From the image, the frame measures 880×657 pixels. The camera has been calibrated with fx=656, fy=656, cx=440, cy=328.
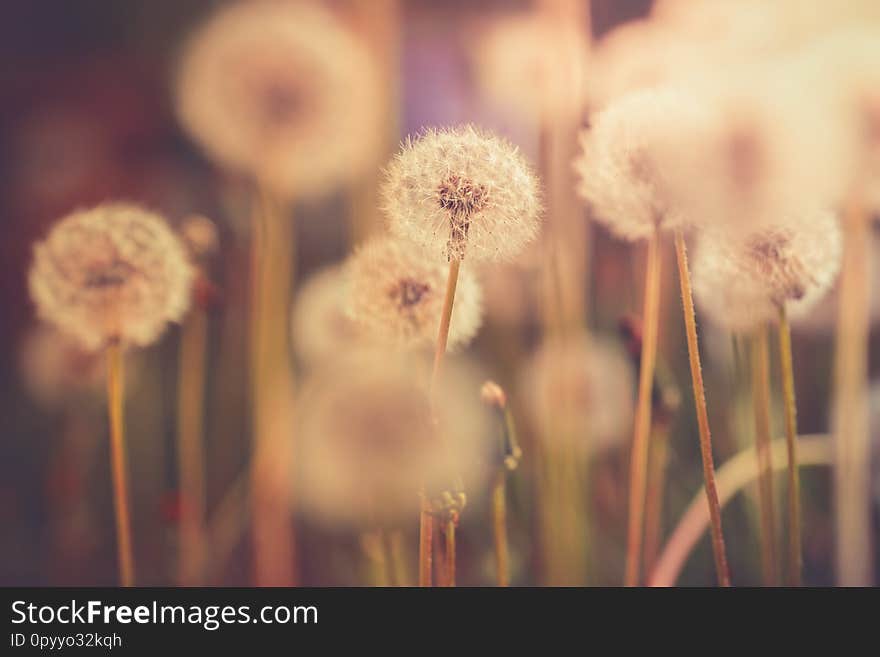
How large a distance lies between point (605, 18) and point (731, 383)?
1.12ft

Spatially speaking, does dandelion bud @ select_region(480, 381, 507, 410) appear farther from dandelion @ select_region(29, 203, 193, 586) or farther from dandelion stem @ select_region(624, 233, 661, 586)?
dandelion @ select_region(29, 203, 193, 586)

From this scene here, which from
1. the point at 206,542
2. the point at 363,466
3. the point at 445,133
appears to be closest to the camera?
the point at 445,133

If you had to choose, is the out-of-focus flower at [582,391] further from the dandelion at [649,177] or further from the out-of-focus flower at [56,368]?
the out-of-focus flower at [56,368]

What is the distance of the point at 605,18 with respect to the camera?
576 millimetres

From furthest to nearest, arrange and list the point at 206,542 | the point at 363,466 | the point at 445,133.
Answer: the point at 206,542, the point at 363,466, the point at 445,133

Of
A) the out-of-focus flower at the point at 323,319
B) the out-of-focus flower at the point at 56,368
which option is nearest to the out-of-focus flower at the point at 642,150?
the out-of-focus flower at the point at 323,319

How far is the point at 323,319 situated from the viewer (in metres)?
0.57

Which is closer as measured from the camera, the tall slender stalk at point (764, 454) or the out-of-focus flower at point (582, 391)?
the tall slender stalk at point (764, 454)

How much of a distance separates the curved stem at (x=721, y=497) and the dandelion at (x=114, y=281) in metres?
0.44

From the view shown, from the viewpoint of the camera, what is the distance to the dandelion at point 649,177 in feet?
1.36

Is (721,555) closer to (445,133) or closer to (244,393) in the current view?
(445,133)

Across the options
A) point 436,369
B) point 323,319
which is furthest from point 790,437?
point 323,319
